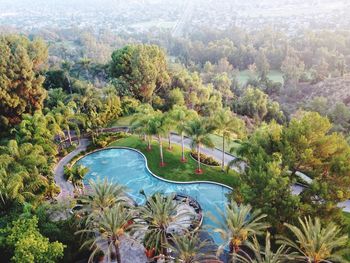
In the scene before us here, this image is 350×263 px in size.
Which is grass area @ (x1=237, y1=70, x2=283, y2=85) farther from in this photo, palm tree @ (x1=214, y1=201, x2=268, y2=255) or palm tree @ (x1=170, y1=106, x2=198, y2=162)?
palm tree @ (x1=214, y1=201, x2=268, y2=255)

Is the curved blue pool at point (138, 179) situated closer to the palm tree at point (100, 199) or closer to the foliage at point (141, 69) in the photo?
the palm tree at point (100, 199)

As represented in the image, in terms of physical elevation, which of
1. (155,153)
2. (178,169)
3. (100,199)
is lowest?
(155,153)

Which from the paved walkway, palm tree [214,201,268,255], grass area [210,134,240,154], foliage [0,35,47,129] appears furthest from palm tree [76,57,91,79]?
palm tree [214,201,268,255]

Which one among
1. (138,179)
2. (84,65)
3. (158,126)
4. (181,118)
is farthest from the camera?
(84,65)

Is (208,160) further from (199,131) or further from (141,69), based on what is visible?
(141,69)

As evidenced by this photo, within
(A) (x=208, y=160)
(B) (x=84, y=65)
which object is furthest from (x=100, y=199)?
(B) (x=84, y=65)

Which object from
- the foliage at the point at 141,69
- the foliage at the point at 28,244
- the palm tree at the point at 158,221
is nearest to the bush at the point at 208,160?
the palm tree at the point at 158,221
